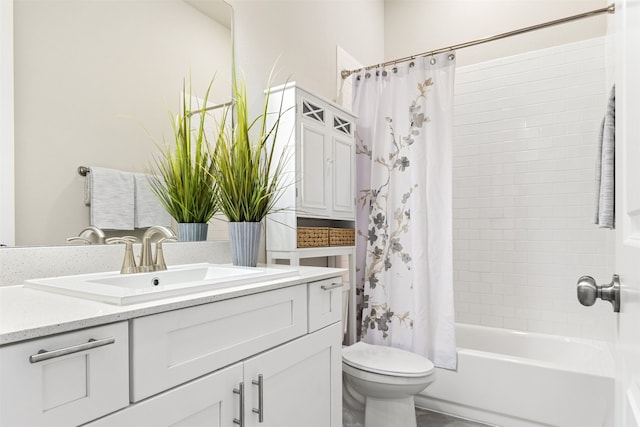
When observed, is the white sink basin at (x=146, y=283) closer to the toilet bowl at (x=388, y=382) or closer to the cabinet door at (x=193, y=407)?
the cabinet door at (x=193, y=407)

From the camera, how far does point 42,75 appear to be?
3.84 ft

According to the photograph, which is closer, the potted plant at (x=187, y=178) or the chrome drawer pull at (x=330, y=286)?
the chrome drawer pull at (x=330, y=286)

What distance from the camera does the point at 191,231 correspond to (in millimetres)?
1586

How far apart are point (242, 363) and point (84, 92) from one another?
0.99m

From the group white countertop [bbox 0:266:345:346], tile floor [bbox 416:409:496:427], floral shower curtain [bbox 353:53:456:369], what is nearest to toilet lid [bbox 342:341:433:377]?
floral shower curtain [bbox 353:53:456:369]

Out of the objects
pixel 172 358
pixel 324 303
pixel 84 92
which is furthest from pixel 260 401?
pixel 84 92

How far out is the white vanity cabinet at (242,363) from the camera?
828 mm

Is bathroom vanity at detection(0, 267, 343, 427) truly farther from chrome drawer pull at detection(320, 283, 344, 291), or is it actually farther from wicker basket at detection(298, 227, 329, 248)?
wicker basket at detection(298, 227, 329, 248)

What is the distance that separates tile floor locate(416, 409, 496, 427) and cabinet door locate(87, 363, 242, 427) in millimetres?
1458

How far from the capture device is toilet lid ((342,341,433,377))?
179 cm

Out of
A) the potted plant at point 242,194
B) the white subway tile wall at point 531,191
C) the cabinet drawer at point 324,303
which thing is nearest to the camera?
the cabinet drawer at point 324,303

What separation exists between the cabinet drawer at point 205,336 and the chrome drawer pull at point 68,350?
0.07 meters

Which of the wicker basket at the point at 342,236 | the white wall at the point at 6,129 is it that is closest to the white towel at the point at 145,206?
the white wall at the point at 6,129

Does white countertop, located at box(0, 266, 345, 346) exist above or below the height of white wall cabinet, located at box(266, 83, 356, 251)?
below
